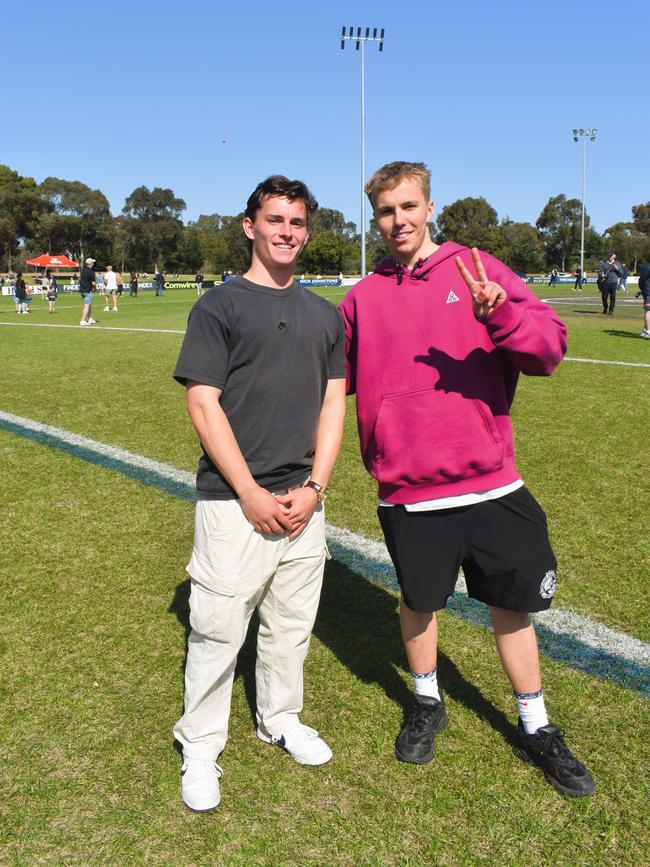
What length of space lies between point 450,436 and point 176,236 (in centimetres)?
9025

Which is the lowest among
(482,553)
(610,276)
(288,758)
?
(288,758)

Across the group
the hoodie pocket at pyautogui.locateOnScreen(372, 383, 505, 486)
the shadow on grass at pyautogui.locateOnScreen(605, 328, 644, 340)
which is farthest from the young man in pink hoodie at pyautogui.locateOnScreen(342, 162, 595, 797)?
the shadow on grass at pyautogui.locateOnScreen(605, 328, 644, 340)

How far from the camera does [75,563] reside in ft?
13.1

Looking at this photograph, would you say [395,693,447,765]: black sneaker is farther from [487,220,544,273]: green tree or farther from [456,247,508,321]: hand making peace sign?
[487,220,544,273]: green tree

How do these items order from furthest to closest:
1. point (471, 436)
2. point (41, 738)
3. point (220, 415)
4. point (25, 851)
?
point (41, 738) → point (471, 436) → point (220, 415) → point (25, 851)

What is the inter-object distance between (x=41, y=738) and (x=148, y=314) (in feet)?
74.0

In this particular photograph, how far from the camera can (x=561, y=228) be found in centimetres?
8794

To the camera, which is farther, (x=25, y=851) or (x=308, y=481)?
(x=308, y=481)

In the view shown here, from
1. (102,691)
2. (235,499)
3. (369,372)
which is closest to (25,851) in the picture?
(102,691)

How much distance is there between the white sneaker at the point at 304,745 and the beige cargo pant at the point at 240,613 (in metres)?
0.03

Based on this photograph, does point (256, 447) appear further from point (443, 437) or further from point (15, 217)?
point (15, 217)

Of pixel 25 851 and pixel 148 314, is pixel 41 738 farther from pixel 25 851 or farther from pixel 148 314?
pixel 148 314

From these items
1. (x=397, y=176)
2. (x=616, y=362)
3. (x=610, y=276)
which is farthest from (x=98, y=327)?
(x=397, y=176)

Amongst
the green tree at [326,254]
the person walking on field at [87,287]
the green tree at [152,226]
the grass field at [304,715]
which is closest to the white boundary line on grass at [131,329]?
the person walking on field at [87,287]
